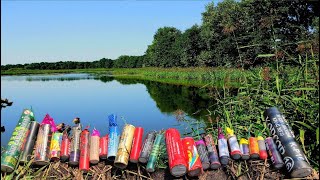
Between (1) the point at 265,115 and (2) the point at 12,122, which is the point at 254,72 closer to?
(1) the point at 265,115

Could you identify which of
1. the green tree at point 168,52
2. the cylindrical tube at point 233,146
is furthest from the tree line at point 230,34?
the cylindrical tube at point 233,146

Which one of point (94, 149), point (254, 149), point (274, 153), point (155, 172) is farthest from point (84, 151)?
point (274, 153)

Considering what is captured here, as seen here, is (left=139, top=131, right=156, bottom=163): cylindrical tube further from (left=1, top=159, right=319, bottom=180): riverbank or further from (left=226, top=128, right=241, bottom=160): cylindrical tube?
(left=226, top=128, right=241, bottom=160): cylindrical tube

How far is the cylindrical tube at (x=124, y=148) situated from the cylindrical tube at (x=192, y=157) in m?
0.63

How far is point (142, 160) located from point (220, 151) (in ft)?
2.91

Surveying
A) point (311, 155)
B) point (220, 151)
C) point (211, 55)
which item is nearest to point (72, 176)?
point (220, 151)

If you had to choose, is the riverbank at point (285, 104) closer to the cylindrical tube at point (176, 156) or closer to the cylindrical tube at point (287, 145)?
the cylindrical tube at point (287, 145)

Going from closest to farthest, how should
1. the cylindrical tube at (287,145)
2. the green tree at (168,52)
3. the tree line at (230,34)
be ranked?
the cylindrical tube at (287,145), the tree line at (230,34), the green tree at (168,52)

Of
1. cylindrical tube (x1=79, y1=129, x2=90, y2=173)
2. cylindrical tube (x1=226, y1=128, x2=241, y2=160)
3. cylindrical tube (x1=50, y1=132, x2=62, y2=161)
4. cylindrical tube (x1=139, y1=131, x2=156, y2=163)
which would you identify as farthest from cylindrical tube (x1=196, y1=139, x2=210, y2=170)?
cylindrical tube (x1=50, y1=132, x2=62, y2=161)

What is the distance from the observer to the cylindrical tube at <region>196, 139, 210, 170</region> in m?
4.41

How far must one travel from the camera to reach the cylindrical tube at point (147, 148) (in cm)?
443

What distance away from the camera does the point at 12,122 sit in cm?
1812

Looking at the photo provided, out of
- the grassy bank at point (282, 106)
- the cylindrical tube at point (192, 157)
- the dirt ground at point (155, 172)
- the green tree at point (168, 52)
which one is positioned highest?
the green tree at point (168, 52)

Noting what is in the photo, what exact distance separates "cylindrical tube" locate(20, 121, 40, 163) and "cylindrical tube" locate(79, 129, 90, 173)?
1.87 feet
